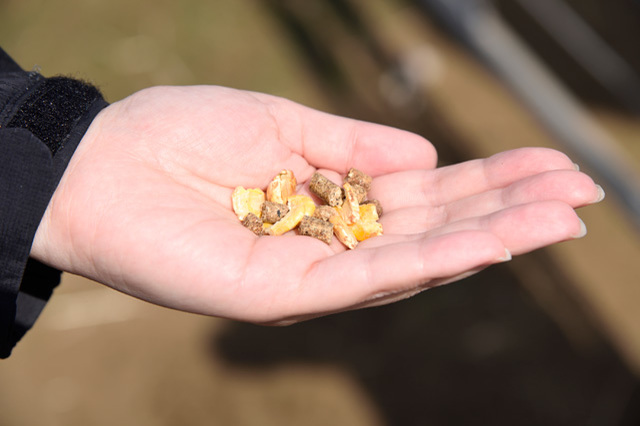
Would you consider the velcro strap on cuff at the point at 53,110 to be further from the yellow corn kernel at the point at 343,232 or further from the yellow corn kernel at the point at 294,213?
the yellow corn kernel at the point at 343,232

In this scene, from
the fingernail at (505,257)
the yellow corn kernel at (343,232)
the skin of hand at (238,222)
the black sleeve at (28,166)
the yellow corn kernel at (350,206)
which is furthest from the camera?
the yellow corn kernel at (350,206)

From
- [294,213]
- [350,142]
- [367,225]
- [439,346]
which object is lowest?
[439,346]

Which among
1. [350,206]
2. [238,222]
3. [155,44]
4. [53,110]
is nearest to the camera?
[53,110]

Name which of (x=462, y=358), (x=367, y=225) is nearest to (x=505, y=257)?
(x=367, y=225)

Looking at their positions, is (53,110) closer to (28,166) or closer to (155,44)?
(28,166)

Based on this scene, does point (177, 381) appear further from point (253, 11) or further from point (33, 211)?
point (253, 11)

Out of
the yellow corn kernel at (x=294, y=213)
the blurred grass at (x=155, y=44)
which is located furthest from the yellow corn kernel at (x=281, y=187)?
the blurred grass at (x=155, y=44)
